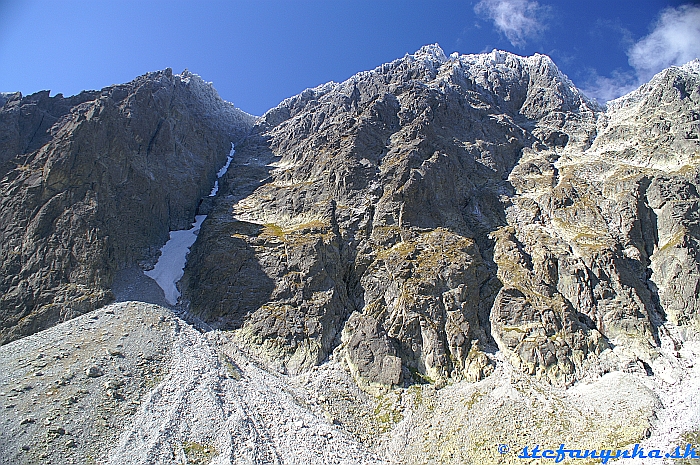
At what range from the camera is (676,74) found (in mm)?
89812

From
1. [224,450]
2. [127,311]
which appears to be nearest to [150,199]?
[127,311]

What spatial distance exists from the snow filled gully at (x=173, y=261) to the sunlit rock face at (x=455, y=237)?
7.09 feet

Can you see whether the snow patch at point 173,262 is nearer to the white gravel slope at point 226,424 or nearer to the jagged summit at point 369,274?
the jagged summit at point 369,274

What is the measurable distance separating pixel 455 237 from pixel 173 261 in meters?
44.8

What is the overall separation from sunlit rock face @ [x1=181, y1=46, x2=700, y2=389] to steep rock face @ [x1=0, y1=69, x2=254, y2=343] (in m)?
10.7

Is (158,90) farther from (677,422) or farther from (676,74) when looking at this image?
(676,74)

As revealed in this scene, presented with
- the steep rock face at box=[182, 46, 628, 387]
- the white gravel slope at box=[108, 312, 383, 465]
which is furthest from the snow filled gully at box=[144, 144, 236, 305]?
the white gravel slope at box=[108, 312, 383, 465]

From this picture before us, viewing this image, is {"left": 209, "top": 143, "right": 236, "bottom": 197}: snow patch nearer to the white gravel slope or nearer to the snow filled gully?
the snow filled gully

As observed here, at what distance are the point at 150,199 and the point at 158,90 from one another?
30401mm

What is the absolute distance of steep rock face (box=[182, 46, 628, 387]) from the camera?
52.1 meters

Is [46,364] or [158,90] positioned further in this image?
[158,90]

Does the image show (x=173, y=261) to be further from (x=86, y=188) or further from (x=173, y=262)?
(x=86, y=188)

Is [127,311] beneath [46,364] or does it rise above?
above

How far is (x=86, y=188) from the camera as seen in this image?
64.8 meters
